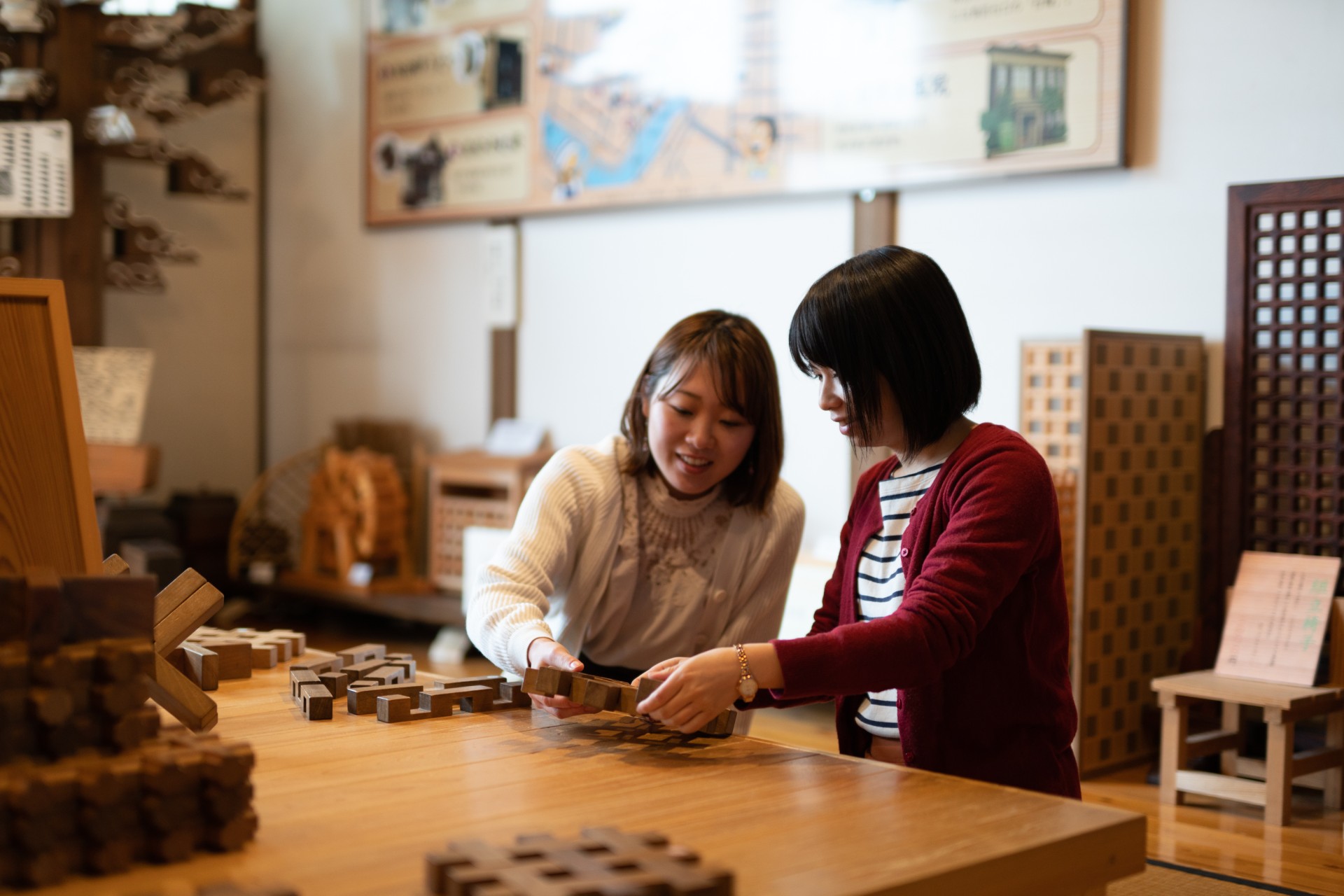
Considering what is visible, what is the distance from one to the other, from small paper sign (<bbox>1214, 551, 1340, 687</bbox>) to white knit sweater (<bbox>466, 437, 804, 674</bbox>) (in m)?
1.71

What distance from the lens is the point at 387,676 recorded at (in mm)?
1794

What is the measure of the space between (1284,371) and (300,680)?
2656 millimetres

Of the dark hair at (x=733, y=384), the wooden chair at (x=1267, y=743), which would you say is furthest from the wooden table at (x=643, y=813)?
the wooden chair at (x=1267, y=743)

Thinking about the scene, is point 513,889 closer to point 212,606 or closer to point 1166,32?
point 212,606

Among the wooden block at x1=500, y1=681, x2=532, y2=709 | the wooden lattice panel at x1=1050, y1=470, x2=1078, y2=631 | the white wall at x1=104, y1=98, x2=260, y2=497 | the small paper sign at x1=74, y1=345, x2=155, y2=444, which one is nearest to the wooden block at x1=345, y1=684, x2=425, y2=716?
the wooden block at x1=500, y1=681, x2=532, y2=709

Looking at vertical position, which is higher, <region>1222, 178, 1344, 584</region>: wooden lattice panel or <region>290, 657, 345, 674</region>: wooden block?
<region>1222, 178, 1344, 584</region>: wooden lattice panel

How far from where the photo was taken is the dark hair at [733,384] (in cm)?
201

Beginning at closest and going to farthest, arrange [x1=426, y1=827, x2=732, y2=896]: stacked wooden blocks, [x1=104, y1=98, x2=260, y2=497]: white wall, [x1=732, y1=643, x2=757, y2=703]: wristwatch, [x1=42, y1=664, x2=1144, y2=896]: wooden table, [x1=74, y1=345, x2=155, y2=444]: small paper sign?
1. [x1=426, y1=827, x2=732, y2=896]: stacked wooden blocks
2. [x1=42, y1=664, x2=1144, y2=896]: wooden table
3. [x1=732, y1=643, x2=757, y2=703]: wristwatch
4. [x1=74, y1=345, x2=155, y2=444]: small paper sign
5. [x1=104, y1=98, x2=260, y2=497]: white wall

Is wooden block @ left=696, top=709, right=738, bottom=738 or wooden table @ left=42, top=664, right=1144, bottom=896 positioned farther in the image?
wooden block @ left=696, top=709, right=738, bottom=738

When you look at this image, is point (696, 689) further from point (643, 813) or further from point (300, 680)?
point (300, 680)

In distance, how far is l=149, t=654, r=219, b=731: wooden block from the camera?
1477mm

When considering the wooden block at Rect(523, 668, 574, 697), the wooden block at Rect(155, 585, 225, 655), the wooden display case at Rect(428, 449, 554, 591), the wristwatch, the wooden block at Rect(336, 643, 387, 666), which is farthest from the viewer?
the wooden display case at Rect(428, 449, 554, 591)

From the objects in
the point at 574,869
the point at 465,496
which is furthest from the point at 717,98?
the point at 574,869

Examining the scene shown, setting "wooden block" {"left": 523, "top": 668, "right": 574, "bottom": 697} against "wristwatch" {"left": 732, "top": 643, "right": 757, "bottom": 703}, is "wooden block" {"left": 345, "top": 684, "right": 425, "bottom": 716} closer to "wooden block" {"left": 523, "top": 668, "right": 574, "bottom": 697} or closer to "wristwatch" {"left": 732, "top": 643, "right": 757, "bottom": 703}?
"wooden block" {"left": 523, "top": 668, "right": 574, "bottom": 697}
